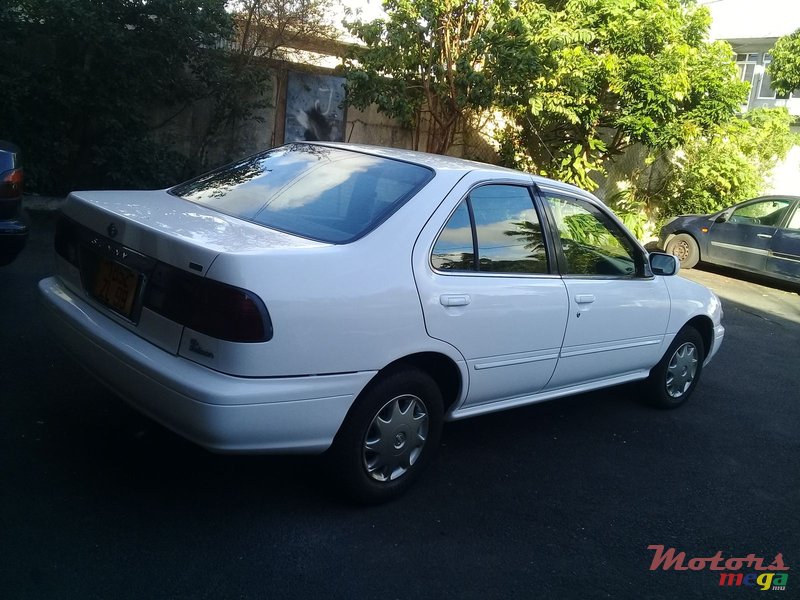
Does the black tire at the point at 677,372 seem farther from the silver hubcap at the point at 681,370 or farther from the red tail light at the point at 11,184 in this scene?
the red tail light at the point at 11,184

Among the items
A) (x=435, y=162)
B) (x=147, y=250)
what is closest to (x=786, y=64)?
(x=435, y=162)

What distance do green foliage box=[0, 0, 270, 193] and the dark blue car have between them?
791cm

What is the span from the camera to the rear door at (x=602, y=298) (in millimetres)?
4438

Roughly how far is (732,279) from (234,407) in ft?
38.0

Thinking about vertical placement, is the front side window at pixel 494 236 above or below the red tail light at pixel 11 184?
above

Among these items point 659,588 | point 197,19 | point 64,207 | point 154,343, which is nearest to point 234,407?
point 154,343

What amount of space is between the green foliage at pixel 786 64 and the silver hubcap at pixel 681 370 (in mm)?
16773

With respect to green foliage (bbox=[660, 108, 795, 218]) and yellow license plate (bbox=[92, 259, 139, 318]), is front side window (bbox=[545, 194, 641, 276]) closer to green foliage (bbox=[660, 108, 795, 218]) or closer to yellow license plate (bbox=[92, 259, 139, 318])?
yellow license plate (bbox=[92, 259, 139, 318])

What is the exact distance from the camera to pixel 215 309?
3.00 metres

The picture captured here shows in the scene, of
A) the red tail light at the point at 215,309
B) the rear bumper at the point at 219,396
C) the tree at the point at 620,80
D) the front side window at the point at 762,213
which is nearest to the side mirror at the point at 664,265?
the rear bumper at the point at 219,396

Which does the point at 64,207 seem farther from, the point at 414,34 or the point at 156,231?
the point at 414,34

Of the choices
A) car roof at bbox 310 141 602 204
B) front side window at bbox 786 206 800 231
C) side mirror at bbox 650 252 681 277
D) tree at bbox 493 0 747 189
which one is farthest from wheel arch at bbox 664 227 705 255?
car roof at bbox 310 141 602 204

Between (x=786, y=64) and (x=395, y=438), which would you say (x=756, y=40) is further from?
(x=395, y=438)

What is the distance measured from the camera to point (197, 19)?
31.0 ft
